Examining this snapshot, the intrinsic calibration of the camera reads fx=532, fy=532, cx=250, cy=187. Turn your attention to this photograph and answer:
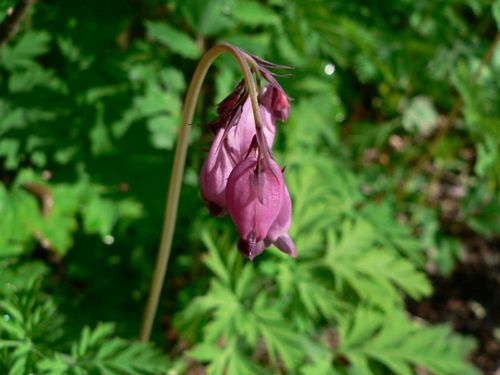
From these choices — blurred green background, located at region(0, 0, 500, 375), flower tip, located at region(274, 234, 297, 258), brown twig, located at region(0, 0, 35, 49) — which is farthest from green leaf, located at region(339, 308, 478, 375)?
brown twig, located at region(0, 0, 35, 49)

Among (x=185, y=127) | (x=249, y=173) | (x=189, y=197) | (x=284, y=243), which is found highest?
(x=249, y=173)

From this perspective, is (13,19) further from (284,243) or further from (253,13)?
(284,243)

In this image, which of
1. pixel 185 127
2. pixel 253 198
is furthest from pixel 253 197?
pixel 185 127

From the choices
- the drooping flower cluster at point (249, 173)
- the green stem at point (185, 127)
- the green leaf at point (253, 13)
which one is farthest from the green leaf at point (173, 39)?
the drooping flower cluster at point (249, 173)

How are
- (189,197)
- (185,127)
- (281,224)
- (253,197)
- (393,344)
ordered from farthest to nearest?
(189,197) → (393,344) → (185,127) → (281,224) → (253,197)

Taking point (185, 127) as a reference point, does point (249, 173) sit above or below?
above

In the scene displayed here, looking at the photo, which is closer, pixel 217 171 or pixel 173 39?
pixel 217 171

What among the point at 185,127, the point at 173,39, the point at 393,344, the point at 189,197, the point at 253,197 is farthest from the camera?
the point at 189,197

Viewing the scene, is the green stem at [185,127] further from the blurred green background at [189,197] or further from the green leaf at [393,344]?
the green leaf at [393,344]
